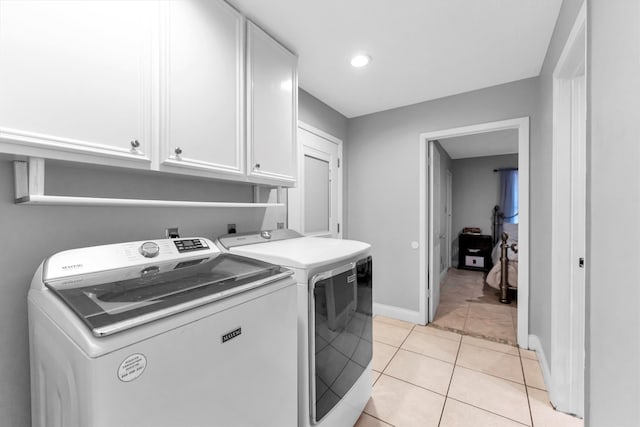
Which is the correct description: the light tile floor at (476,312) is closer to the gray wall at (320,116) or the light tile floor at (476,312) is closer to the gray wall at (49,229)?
the gray wall at (320,116)

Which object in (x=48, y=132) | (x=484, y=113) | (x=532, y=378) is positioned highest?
(x=484, y=113)

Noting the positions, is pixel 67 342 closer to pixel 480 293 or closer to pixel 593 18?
pixel 593 18

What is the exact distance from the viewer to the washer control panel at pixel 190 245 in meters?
1.26

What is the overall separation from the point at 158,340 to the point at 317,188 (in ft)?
7.10

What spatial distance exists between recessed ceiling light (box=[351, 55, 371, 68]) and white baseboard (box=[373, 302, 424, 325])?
7.99 feet

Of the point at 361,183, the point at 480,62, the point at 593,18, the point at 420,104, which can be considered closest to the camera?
the point at 593,18

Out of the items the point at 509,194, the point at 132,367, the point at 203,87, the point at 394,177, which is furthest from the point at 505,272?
the point at 132,367

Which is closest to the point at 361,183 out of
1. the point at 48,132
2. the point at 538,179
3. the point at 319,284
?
the point at 538,179

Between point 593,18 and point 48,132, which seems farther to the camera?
point 593,18

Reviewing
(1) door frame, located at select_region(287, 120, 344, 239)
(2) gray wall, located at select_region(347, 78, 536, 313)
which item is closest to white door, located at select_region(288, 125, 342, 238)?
(1) door frame, located at select_region(287, 120, 344, 239)

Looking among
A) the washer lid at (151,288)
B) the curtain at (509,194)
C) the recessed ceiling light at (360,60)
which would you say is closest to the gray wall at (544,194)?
the recessed ceiling light at (360,60)

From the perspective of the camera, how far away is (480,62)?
206 centimetres

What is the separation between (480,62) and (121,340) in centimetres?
268

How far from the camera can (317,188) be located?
8.90ft
